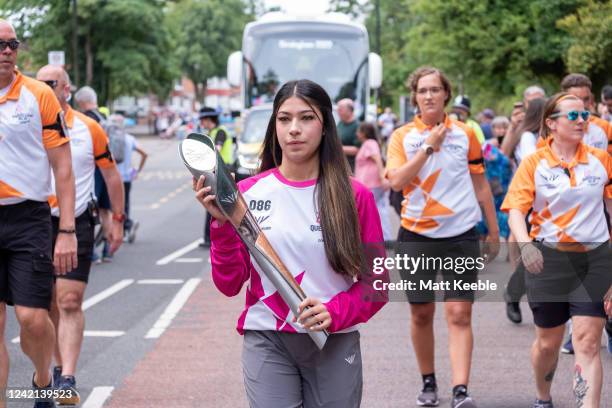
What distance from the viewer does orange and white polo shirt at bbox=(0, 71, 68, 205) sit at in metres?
5.68

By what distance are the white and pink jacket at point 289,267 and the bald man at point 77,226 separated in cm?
275

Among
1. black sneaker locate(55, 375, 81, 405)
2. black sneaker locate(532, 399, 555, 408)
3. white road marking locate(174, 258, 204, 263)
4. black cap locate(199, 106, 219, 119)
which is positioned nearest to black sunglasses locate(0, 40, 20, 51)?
Answer: black sneaker locate(55, 375, 81, 405)

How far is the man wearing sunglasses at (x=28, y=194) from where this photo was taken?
18.7 feet

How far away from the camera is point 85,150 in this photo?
7.07m

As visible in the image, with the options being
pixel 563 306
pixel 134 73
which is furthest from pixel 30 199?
pixel 134 73

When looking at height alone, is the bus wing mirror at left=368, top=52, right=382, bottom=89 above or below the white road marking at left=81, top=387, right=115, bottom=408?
below

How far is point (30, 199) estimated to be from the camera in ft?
19.0

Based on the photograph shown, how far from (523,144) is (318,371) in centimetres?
535

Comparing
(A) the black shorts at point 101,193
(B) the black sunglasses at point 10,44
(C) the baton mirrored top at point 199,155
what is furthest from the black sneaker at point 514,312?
(C) the baton mirrored top at point 199,155

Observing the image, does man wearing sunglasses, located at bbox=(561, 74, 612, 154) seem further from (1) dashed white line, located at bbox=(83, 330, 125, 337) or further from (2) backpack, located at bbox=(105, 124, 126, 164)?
(2) backpack, located at bbox=(105, 124, 126, 164)

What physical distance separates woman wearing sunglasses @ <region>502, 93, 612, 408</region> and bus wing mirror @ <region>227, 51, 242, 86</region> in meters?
18.5

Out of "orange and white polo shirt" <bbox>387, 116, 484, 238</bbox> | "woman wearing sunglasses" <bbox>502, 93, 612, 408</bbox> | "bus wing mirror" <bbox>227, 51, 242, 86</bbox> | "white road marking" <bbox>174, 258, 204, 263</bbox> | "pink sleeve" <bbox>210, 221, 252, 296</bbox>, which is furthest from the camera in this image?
"bus wing mirror" <bbox>227, 51, 242, 86</bbox>

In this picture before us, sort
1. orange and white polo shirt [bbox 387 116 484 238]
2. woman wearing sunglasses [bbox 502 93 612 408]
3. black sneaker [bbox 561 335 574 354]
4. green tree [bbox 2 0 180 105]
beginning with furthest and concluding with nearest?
green tree [bbox 2 0 180 105]
black sneaker [bbox 561 335 574 354]
orange and white polo shirt [bbox 387 116 484 238]
woman wearing sunglasses [bbox 502 93 612 408]

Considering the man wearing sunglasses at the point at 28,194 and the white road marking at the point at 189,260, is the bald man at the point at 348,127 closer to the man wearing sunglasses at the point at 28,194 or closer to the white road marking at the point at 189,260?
the white road marking at the point at 189,260
